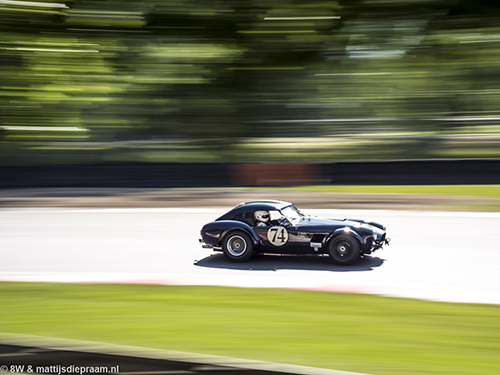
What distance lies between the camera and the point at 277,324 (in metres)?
5.11

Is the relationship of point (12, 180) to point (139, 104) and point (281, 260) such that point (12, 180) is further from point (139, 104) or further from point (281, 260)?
point (281, 260)

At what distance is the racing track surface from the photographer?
6867 mm

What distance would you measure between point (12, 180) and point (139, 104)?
6726mm

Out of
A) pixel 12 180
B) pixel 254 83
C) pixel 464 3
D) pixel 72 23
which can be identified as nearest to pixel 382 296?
pixel 12 180

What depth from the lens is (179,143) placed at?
2038 centimetres

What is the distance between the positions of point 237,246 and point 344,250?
1.57 meters

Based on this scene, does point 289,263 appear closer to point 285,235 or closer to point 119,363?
point 285,235

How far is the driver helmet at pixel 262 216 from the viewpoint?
773 centimetres

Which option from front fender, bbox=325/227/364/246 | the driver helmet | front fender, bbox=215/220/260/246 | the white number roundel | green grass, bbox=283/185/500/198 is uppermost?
green grass, bbox=283/185/500/198

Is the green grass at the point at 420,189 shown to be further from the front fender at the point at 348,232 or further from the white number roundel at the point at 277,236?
the white number roundel at the point at 277,236

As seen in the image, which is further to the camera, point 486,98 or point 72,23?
point 72,23

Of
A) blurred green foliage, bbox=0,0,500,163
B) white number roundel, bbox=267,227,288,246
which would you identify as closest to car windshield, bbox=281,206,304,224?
white number roundel, bbox=267,227,288,246

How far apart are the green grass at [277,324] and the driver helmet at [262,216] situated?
4.99 ft

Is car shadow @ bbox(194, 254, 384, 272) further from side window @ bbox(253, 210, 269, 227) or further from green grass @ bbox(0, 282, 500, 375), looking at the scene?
green grass @ bbox(0, 282, 500, 375)
